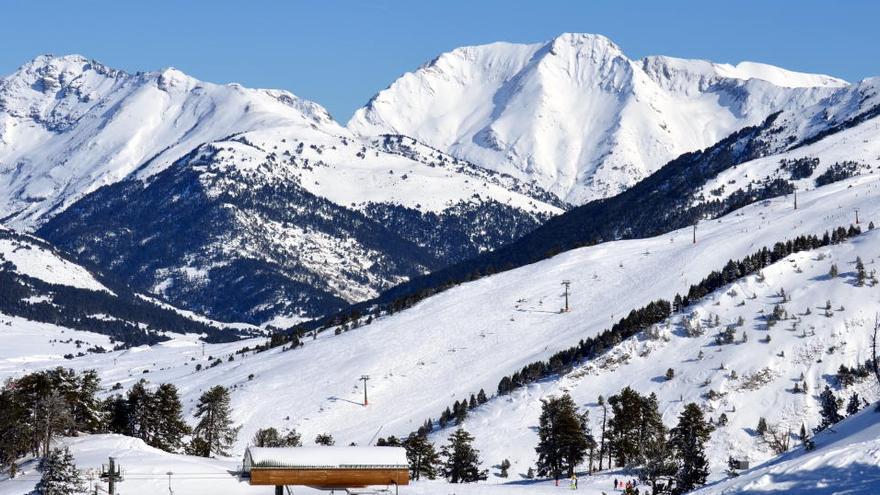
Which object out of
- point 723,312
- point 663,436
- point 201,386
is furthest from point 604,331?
point 201,386

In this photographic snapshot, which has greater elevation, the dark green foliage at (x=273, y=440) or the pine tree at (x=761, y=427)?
the dark green foliage at (x=273, y=440)

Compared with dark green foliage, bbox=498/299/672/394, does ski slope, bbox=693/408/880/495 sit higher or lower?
lower

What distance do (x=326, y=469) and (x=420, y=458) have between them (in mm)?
28196

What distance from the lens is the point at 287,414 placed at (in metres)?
158

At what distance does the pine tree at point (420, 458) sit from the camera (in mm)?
110375

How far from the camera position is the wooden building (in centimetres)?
8412

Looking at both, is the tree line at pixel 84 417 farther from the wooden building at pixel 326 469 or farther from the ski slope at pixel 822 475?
the ski slope at pixel 822 475

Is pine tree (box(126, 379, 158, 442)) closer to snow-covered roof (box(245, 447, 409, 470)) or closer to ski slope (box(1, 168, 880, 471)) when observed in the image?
ski slope (box(1, 168, 880, 471))

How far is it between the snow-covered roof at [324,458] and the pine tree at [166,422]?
4258 cm

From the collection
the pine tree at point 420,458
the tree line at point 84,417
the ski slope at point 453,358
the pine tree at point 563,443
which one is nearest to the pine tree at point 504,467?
the ski slope at point 453,358

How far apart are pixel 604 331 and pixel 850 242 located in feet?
117

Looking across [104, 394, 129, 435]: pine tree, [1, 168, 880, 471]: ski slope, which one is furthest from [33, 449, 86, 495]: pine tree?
[1, 168, 880, 471]: ski slope

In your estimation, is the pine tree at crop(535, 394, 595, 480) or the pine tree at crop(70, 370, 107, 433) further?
the pine tree at crop(70, 370, 107, 433)

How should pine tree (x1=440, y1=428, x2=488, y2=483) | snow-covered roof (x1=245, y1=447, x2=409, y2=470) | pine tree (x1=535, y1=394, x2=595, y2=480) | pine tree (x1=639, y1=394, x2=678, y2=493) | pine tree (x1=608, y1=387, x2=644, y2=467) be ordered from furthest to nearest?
pine tree (x1=440, y1=428, x2=488, y2=483), pine tree (x1=608, y1=387, x2=644, y2=467), pine tree (x1=535, y1=394, x2=595, y2=480), snow-covered roof (x1=245, y1=447, x2=409, y2=470), pine tree (x1=639, y1=394, x2=678, y2=493)
